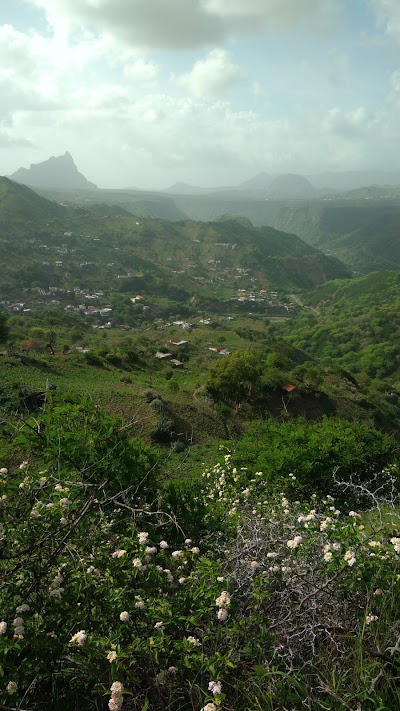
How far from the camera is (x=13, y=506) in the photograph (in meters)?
4.21

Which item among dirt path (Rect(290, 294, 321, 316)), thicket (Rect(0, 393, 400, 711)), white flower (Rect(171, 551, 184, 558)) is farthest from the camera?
dirt path (Rect(290, 294, 321, 316))

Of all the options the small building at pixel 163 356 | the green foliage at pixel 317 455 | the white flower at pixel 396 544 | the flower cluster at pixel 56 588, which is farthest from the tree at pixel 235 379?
the flower cluster at pixel 56 588

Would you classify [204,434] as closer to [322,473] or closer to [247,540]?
[322,473]

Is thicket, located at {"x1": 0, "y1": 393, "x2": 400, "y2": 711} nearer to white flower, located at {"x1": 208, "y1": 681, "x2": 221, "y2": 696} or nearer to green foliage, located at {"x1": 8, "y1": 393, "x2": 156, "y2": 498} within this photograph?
white flower, located at {"x1": 208, "y1": 681, "x2": 221, "y2": 696}

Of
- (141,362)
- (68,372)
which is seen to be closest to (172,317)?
(141,362)

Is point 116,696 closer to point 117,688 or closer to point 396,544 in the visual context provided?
point 117,688

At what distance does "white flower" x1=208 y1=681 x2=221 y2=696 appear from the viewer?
267 centimetres

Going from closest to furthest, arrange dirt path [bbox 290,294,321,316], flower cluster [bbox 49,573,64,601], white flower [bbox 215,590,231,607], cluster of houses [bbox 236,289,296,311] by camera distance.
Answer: white flower [bbox 215,590,231,607]
flower cluster [bbox 49,573,64,601]
dirt path [bbox 290,294,321,316]
cluster of houses [bbox 236,289,296,311]

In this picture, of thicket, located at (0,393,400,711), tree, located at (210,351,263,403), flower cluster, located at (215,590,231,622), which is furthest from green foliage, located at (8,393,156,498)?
tree, located at (210,351,263,403)

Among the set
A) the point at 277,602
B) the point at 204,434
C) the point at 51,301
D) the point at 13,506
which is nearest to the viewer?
the point at 277,602

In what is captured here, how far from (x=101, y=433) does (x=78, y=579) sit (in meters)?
3.18

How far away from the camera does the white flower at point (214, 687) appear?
2674mm

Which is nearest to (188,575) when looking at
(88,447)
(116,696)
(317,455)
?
(116,696)

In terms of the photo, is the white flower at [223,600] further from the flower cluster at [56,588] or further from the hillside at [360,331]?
the hillside at [360,331]
